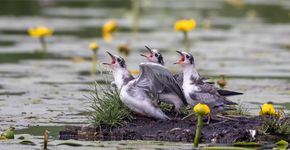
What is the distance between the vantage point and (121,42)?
22516 millimetres

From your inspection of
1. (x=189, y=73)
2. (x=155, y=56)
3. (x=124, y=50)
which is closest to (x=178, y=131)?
(x=189, y=73)

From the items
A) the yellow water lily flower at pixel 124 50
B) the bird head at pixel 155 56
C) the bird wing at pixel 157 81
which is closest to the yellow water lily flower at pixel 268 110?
the bird wing at pixel 157 81

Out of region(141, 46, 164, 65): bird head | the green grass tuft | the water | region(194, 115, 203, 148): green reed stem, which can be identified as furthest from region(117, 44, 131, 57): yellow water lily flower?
region(194, 115, 203, 148): green reed stem

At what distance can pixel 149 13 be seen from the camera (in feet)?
96.6

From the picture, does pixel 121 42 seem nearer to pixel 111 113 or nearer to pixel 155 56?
pixel 155 56

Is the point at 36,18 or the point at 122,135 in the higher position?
the point at 36,18

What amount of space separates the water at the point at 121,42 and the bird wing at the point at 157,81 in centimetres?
86

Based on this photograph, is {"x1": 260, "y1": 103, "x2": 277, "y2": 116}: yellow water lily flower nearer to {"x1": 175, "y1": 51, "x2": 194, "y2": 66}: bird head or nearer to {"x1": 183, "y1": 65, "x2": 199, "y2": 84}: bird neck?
{"x1": 183, "y1": 65, "x2": 199, "y2": 84}: bird neck

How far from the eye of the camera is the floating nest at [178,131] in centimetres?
1100

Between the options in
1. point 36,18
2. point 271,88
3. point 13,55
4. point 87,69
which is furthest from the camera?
point 36,18

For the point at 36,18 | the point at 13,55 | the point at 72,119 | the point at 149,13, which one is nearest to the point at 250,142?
the point at 72,119

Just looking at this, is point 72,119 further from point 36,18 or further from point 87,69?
point 36,18

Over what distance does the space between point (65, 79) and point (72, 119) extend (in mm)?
4358

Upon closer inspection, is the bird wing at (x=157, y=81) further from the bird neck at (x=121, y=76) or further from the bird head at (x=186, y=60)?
the bird head at (x=186, y=60)
